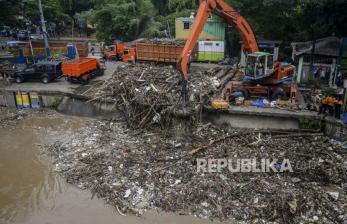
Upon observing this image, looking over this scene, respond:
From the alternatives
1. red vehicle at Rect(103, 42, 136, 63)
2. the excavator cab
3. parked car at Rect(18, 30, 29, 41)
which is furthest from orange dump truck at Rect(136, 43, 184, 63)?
parked car at Rect(18, 30, 29, 41)

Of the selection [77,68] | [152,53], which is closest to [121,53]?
[152,53]

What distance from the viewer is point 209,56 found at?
83.3 ft

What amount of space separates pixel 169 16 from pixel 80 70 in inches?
757

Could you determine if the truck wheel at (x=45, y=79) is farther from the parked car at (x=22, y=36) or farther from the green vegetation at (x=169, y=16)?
the parked car at (x=22, y=36)

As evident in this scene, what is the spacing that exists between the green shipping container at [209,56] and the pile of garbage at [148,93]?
19.1ft

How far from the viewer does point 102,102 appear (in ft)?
57.7

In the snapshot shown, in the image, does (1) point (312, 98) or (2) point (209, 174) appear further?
(1) point (312, 98)

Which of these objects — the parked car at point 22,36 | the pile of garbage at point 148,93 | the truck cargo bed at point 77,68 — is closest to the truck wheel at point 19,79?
the truck cargo bed at point 77,68

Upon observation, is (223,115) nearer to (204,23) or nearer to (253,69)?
(253,69)

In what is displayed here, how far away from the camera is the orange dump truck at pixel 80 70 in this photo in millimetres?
20031

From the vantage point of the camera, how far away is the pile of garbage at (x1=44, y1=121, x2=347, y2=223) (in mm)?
9531

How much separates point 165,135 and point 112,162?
3102 millimetres

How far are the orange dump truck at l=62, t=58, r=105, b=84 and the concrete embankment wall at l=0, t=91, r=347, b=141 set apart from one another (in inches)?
73.7

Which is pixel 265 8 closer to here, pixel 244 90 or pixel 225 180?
pixel 244 90
